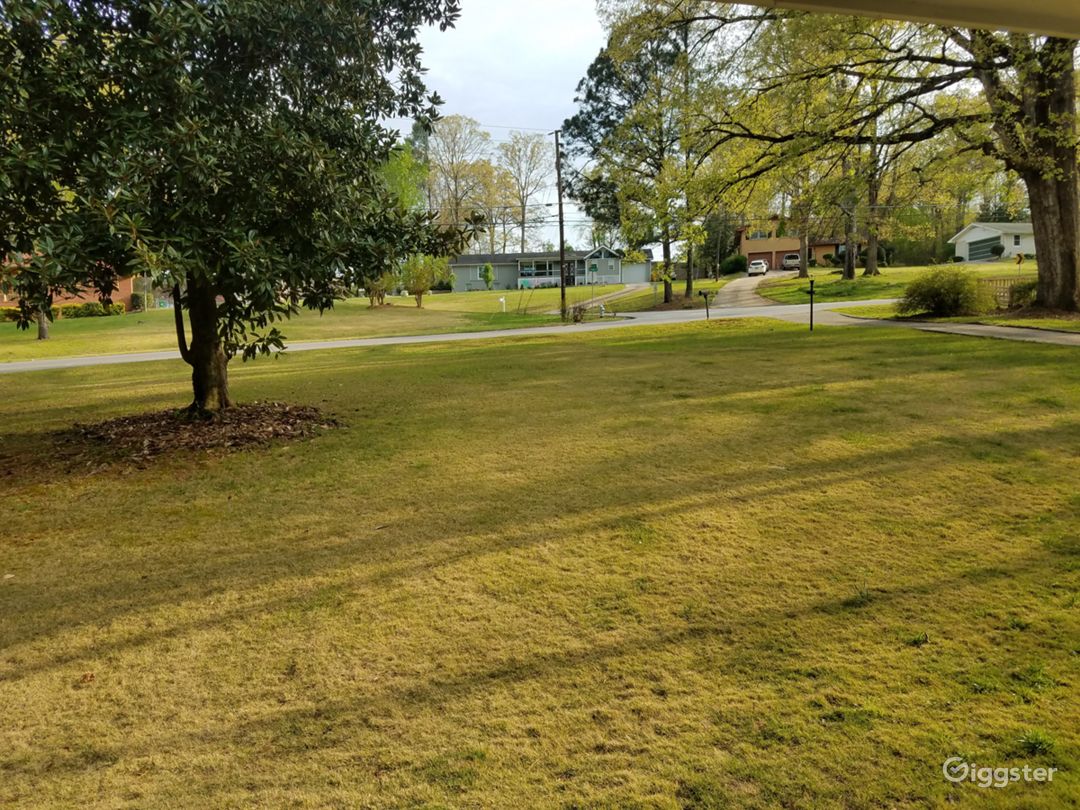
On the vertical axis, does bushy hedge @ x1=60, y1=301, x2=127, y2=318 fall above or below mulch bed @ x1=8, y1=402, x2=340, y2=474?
above

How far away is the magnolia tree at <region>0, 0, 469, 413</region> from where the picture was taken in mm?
5254

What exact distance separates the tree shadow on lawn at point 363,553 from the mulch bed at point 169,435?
3024 millimetres

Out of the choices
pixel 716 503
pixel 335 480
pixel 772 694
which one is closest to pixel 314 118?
pixel 335 480

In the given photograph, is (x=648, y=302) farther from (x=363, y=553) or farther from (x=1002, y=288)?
(x=363, y=553)

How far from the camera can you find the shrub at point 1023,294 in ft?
62.9

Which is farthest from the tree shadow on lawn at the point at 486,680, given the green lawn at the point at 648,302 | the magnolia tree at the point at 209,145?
the green lawn at the point at 648,302

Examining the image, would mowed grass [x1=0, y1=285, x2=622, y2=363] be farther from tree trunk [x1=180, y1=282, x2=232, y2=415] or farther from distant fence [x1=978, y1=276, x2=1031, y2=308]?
distant fence [x1=978, y1=276, x2=1031, y2=308]

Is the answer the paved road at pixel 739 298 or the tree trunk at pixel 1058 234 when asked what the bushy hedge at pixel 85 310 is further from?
the tree trunk at pixel 1058 234

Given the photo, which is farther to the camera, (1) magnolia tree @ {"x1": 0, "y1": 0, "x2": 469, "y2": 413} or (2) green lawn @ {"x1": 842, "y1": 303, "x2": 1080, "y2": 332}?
(2) green lawn @ {"x1": 842, "y1": 303, "x2": 1080, "y2": 332}

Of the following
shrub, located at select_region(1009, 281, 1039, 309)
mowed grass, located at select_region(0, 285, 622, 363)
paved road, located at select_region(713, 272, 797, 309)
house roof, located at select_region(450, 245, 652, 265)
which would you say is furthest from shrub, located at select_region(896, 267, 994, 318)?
house roof, located at select_region(450, 245, 652, 265)

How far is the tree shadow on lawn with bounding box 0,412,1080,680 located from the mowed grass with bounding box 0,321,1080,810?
0.03 metres

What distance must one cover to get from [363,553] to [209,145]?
3761 mm

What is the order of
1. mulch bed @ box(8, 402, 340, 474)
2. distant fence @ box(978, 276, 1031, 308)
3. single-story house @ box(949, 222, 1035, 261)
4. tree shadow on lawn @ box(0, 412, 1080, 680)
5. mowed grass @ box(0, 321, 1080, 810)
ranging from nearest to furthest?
1. mowed grass @ box(0, 321, 1080, 810)
2. tree shadow on lawn @ box(0, 412, 1080, 680)
3. mulch bed @ box(8, 402, 340, 474)
4. distant fence @ box(978, 276, 1031, 308)
5. single-story house @ box(949, 222, 1035, 261)

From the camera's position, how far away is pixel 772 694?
2.76 meters
